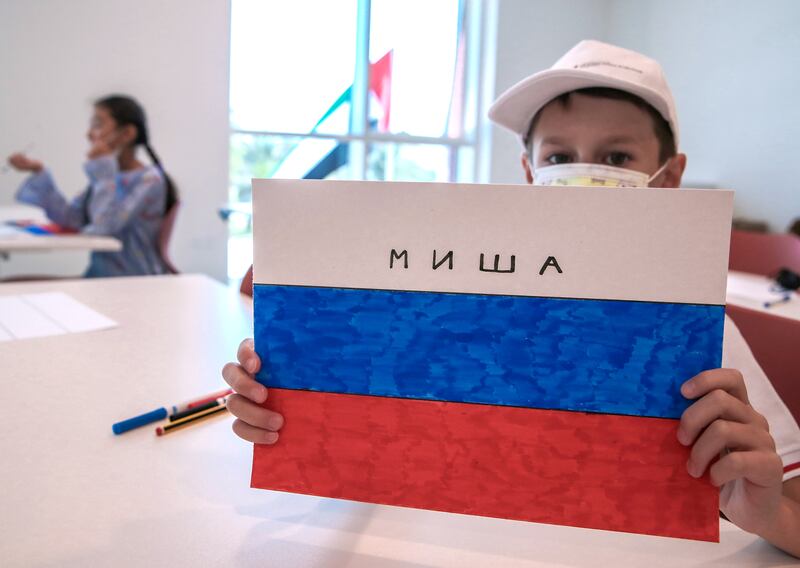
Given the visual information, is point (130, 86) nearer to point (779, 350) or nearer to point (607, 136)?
point (607, 136)

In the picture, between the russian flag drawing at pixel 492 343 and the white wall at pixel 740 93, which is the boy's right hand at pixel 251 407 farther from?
the white wall at pixel 740 93

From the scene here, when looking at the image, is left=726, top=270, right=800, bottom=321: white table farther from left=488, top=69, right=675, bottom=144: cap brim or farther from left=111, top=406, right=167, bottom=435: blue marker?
left=111, top=406, right=167, bottom=435: blue marker

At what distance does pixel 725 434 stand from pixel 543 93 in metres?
0.80

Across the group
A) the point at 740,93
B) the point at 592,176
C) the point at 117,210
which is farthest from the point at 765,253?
the point at 117,210

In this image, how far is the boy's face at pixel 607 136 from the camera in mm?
1011

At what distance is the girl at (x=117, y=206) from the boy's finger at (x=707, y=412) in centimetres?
281

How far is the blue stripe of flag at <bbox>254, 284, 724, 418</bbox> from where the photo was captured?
440mm

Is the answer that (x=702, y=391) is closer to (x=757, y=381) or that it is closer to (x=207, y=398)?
(x=757, y=381)

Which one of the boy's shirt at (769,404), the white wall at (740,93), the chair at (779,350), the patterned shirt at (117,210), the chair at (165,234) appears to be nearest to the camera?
the boy's shirt at (769,404)

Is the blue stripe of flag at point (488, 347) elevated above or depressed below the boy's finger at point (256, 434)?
above

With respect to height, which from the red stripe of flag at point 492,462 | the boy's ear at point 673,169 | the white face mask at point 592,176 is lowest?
the red stripe of flag at point 492,462

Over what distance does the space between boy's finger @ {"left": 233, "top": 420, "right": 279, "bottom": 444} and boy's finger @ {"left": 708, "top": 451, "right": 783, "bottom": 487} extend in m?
0.36

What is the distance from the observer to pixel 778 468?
1.50 feet

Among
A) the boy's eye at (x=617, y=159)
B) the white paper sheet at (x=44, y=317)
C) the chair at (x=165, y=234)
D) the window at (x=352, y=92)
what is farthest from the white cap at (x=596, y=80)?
the window at (x=352, y=92)
